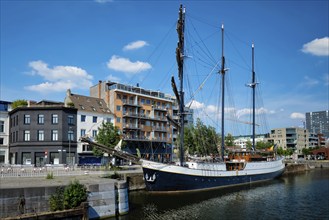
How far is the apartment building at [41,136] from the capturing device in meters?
55.7

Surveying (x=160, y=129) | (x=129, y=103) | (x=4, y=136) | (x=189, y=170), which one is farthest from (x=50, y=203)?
(x=160, y=129)

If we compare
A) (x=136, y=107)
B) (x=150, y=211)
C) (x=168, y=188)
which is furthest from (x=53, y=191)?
(x=136, y=107)

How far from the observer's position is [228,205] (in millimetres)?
33844

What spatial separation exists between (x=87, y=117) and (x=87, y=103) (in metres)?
4.42

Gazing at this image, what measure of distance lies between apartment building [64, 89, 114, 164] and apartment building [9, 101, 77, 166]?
2.96 metres

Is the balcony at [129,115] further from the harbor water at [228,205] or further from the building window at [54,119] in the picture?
the harbor water at [228,205]

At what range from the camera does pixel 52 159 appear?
56.3 m

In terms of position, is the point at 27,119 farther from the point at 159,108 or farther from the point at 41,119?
the point at 159,108

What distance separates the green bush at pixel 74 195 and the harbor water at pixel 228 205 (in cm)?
441

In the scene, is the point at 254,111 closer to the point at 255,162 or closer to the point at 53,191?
the point at 255,162

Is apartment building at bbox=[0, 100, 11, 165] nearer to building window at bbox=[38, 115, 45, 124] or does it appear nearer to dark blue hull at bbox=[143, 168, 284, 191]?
building window at bbox=[38, 115, 45, 124]

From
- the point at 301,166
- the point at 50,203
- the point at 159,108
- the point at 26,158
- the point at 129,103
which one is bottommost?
the point at 301,166

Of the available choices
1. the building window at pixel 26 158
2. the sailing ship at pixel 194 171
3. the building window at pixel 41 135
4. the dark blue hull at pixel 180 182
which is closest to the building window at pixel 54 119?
the building window at pixel 41 135

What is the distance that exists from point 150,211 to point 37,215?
1135 cm
